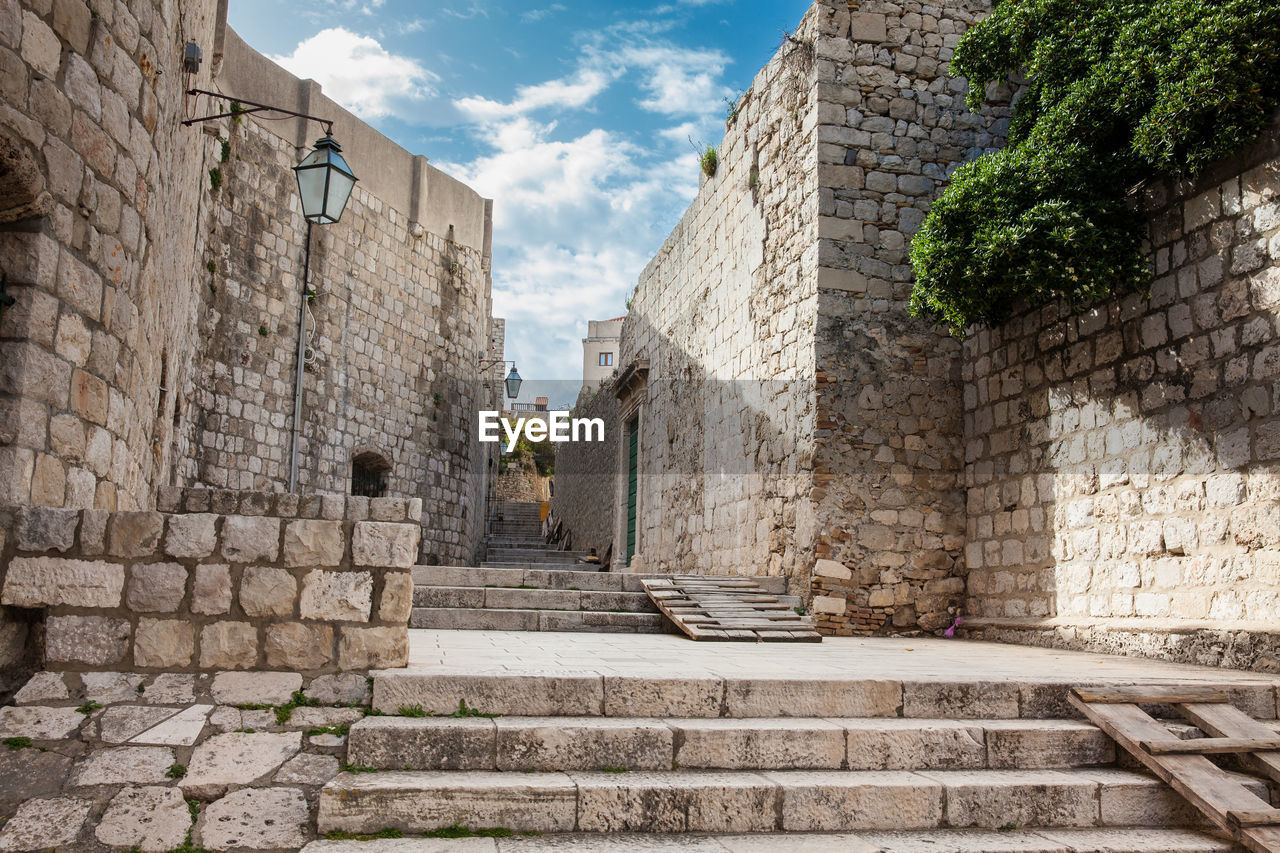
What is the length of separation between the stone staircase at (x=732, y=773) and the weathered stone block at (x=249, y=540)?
0.68 metres

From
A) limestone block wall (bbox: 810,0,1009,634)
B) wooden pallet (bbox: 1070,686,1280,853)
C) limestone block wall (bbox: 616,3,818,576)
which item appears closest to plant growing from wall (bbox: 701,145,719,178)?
limestone block wall (bbox: 616,3,818,576)

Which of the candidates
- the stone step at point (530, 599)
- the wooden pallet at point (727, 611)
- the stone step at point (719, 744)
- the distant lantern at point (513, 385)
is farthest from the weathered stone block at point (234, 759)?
the distant lantern at point (513, 385)

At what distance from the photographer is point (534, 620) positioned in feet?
21.8

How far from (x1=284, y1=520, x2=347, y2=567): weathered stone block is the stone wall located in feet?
39.7

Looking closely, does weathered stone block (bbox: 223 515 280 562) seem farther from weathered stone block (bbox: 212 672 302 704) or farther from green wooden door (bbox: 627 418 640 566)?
green wooden door (bbox: 627 418 640 566)

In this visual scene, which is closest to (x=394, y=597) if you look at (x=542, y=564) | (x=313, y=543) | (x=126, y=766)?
(x=313, y=543)

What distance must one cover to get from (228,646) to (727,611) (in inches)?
178

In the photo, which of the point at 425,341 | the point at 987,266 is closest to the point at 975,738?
the point at 987,266

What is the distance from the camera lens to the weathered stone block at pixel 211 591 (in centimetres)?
338

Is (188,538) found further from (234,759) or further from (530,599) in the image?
(530,599)

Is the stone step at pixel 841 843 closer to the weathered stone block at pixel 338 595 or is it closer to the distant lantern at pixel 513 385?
the weathered stone block at pixel 338 595

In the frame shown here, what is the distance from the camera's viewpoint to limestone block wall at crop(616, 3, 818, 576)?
827 cm

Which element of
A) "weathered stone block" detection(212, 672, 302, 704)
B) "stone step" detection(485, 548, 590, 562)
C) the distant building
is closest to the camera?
"weathered stone block" detection(212, 672, 302, 704)

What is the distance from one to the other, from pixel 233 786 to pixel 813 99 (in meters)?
7.31
